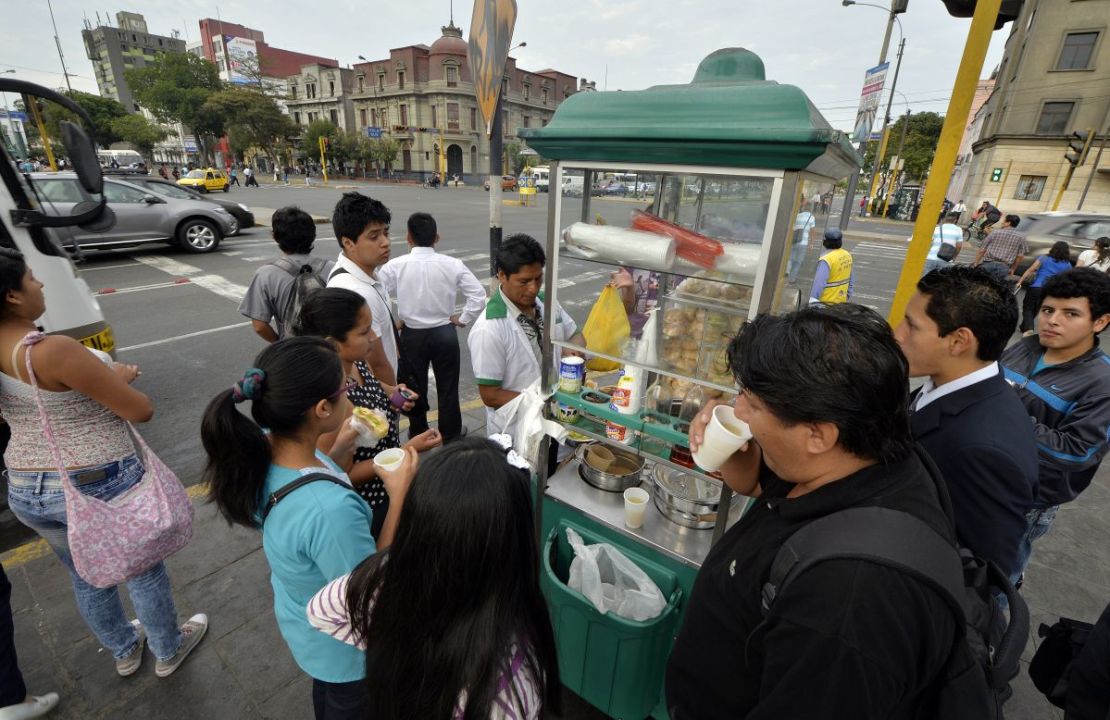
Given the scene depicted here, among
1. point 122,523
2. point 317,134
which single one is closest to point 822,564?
point 122,523

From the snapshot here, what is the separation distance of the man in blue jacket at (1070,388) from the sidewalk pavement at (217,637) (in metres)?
0.99

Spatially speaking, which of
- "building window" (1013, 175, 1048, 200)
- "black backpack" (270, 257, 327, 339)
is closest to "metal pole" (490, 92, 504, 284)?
"black backpack" (270, 257, 327, 339)

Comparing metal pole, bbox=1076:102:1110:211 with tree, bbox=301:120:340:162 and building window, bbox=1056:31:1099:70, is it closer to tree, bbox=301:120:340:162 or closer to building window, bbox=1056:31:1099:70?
building window, bbox=1056:31:1099:70

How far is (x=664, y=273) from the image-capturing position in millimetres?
1907

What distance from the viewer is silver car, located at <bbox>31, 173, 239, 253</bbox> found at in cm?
921

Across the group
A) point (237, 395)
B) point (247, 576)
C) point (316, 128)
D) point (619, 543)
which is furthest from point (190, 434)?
point (316, 128)

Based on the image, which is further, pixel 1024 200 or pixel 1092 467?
pixel 1024 200

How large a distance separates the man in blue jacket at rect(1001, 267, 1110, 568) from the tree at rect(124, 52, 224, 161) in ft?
164

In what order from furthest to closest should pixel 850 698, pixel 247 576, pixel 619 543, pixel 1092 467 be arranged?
pixel 247 576
pixel 1092 467
pixel 619 543
pixel 850 698

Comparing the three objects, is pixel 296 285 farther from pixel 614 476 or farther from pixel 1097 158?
pixel 1097 158

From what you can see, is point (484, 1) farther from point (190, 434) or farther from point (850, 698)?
point (190, 434)

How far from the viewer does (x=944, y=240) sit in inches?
281

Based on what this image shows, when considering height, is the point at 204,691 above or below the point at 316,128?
below

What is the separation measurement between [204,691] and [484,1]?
13.3ft
